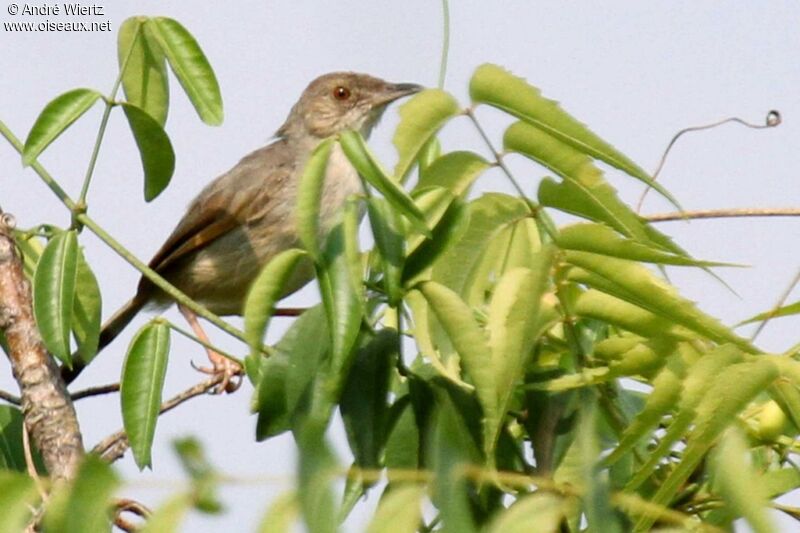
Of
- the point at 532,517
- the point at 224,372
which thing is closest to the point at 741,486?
the point at 532,517

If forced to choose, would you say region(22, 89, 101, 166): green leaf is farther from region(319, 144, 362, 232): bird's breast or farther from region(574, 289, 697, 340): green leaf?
region(319, 144, 362, 232): bird's breast

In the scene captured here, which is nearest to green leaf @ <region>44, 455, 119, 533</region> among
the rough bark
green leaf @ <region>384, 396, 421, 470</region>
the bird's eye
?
green leaf @ <region>384, 396, 421, 470</region>

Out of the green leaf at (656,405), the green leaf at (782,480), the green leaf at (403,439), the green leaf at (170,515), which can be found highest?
the green leaf at (170,515)

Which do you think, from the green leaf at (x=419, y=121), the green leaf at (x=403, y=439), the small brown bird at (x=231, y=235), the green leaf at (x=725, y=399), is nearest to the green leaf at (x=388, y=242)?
the green leaf at (x=419, y=121)

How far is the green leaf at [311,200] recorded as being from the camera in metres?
2.75

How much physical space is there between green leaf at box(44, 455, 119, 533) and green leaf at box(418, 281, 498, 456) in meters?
0.78

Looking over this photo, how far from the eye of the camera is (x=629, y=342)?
10.1 ft

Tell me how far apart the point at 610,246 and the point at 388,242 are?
447mm

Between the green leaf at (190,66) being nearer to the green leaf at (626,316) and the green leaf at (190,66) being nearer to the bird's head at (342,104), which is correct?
the green leaf at (626,316)

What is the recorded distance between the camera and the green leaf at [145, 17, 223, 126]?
3.91 metres

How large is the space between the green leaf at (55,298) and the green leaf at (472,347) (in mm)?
1094

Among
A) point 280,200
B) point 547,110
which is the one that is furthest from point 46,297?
point 280,200

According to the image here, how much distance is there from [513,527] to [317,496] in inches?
11.1

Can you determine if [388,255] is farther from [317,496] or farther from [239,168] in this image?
[239,168]
